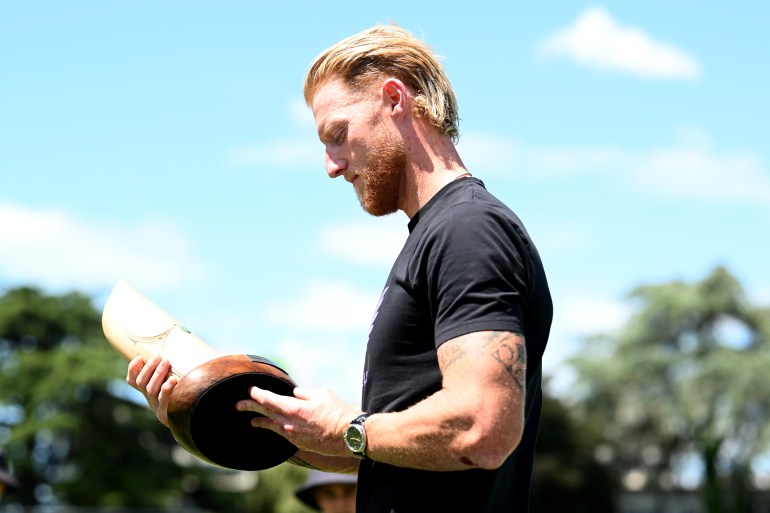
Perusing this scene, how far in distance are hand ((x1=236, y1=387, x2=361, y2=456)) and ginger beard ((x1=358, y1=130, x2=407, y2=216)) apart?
680 mm

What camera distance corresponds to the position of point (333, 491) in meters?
8.03

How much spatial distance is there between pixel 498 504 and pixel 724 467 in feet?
206

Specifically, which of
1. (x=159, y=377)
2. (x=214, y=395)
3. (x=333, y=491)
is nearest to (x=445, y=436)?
(x=214, y=395)

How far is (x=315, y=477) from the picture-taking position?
8180 millimetres

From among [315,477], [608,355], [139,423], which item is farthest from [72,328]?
[315,477]

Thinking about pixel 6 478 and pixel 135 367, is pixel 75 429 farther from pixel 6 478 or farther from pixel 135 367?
pixel 135 367

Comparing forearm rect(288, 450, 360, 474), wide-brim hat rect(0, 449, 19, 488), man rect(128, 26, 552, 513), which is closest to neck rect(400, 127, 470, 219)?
man rect(128, 26, 552, 513)

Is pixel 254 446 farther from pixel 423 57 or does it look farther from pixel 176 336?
pixel 423 57

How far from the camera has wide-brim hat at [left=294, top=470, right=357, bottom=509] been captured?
7.94 m

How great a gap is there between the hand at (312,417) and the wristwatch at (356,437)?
19mm

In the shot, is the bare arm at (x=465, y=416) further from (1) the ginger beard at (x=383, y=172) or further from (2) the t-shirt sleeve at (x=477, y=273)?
(1) the ginger beard at (x=383, y=172)

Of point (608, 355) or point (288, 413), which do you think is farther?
point (608, 355)

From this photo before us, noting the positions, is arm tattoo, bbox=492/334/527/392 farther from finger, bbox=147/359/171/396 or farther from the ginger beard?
finger, bbox=147/359/171/396

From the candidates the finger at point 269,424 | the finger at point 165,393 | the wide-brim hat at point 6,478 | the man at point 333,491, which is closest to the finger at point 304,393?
the finger at point 269,424
